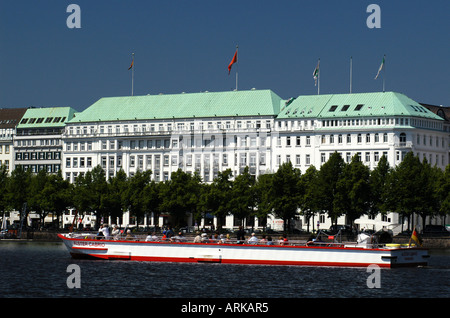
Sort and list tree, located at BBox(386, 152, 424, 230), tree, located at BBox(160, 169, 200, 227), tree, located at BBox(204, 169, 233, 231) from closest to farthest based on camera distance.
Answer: tree, located at BBox(386, 152, 424, 230) → tree, located at BBox(204, 169, 233, 231) → tree, located at BBox(160, 169, 200, 227)

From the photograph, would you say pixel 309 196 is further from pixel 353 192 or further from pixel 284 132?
pixel 284 132

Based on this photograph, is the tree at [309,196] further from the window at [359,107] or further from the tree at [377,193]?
the window at [359,107]

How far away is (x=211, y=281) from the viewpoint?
72.8 m

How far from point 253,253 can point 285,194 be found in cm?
6391

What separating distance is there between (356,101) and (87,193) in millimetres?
47324

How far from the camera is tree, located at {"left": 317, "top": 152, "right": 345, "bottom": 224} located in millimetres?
148750

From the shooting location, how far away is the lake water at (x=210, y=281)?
6475 centimetres

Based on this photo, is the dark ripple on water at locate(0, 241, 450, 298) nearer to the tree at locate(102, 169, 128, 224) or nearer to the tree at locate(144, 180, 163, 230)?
the tree at locate(144, 180, 163, 230)

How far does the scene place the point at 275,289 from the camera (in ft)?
222

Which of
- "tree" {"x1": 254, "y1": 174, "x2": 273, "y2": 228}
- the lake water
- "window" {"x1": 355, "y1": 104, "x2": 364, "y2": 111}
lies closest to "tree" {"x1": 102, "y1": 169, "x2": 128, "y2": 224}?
"tree" {"x1": 254, "y1": 174, "x2": 273, "y2": 228}

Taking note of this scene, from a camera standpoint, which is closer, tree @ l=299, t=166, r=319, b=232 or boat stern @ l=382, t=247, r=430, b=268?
boat stern @ l=382, t=247, r=430, b=268

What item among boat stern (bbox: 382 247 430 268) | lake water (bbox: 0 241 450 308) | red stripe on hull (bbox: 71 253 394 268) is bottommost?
lake water (bbox: 0 241 450 308)

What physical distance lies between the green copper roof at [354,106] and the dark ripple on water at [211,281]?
87.6 meters

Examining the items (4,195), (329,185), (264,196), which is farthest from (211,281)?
(4,195)
